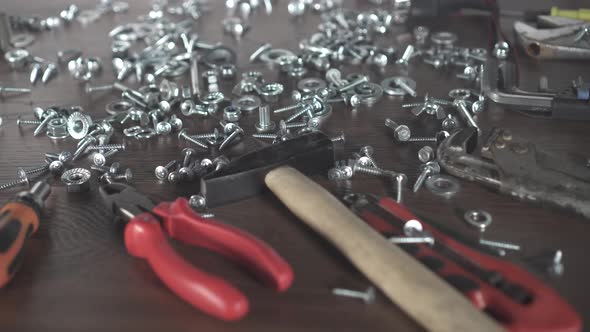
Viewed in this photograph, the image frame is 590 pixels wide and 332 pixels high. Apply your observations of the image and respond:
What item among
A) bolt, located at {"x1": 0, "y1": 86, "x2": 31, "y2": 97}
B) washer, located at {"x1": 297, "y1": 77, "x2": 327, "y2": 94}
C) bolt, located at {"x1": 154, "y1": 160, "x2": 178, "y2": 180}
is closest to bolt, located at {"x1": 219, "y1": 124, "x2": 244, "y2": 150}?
bolt, located at {"x1": 154, "y1": 160, "x2": 178, "y2": 180}

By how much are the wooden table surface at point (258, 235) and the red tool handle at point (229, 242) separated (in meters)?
0.03

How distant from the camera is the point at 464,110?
1.25 meters

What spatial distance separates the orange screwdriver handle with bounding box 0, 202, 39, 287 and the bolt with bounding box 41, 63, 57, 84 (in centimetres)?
67

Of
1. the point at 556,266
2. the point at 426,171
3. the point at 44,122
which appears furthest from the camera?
the point at 44,122

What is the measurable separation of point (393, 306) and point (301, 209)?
0.21 meters

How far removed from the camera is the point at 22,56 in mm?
1613

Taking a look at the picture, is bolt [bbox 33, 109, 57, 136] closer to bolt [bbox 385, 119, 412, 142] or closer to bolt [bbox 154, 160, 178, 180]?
bolt [bbox 154, 160, 178, 180]

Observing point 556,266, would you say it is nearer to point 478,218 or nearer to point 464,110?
point 478,218

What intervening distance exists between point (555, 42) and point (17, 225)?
1230mm

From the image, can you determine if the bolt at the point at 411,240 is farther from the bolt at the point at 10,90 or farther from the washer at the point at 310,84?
the bolt at the point at 10,90

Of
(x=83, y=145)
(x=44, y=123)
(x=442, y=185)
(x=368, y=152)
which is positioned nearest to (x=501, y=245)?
(x=442, y=185)

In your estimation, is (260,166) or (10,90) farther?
(10,90)

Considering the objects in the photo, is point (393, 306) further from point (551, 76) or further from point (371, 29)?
point (371, 29)

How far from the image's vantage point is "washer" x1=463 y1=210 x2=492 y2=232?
94cm
